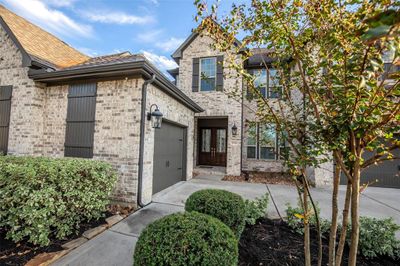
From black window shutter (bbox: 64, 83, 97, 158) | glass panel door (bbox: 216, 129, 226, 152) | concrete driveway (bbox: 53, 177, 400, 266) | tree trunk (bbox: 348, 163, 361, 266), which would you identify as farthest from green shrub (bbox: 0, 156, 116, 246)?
glass panel door (bbox: 216, 129, 226, 152)

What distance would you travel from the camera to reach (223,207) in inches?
111

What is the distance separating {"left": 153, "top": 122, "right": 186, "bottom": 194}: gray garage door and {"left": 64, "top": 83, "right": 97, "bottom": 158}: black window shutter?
1725mm

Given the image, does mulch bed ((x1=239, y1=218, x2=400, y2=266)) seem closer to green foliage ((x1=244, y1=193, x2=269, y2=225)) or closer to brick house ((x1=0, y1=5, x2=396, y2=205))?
green foliage ((x1=244, y1=193, x2=269, y2=225))

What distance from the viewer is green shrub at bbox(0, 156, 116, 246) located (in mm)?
2707

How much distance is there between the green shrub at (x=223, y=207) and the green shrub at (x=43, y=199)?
1962 mm

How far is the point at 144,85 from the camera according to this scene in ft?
14.7

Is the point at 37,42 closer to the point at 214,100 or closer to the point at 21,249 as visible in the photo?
the point at 21,249

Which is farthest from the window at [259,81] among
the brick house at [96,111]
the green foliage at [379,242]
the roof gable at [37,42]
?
the roof gable at [37,42]

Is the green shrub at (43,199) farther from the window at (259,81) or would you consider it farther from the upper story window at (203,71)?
the upper story window at (203,71)

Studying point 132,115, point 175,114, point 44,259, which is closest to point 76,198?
point 44,259

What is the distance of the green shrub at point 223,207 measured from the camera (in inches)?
108

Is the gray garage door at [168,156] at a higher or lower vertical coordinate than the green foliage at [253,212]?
higher

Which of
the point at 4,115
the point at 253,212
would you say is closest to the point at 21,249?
the point at 253,212

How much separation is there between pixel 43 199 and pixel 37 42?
6489 millimetres
